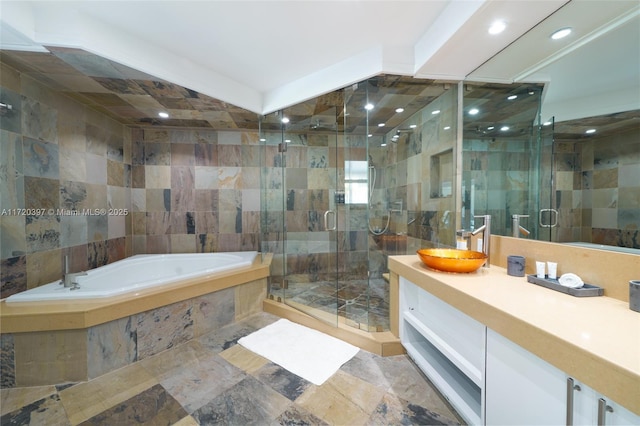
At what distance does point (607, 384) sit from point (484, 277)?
2.50 ft

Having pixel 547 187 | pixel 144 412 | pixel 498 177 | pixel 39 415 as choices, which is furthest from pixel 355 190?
pixel 39 415

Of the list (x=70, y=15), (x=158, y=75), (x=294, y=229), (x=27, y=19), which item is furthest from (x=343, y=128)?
(x=27, y=19)

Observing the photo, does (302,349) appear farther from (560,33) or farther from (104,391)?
(560,33)

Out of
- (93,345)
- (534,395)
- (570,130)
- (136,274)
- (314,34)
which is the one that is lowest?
(93,345)

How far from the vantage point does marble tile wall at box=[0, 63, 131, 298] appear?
1.76m

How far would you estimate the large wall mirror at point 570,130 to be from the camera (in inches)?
38.6

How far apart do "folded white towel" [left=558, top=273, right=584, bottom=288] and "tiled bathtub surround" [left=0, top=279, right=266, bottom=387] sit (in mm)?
2438

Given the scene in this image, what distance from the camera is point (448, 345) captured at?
4.15 ft

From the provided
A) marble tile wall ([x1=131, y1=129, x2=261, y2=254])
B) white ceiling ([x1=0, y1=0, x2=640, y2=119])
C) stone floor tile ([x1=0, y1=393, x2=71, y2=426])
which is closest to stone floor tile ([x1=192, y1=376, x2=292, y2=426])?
stone floor tile ([x1=0, y1=393, x2=71, y2=426])

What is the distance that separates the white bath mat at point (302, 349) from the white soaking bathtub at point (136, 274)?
2.47 feet

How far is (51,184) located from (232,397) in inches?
92.9

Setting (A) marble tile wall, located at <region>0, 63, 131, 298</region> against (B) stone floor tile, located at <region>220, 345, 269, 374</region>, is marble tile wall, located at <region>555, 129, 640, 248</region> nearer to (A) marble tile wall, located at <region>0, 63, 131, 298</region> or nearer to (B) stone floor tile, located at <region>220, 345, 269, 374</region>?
(B) stone floor tile, located at <region>220, 345, 269, 374</region>

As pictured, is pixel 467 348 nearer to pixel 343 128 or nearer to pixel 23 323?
pixel 343 128

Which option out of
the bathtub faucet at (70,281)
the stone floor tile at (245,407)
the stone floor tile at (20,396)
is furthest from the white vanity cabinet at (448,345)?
the bathtub faucet at (70,281)
